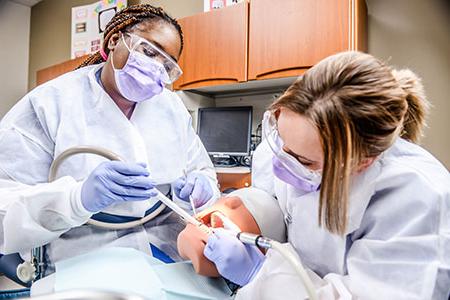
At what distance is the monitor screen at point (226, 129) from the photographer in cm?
243

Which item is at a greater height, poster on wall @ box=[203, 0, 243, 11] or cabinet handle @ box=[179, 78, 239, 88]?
poster on wall @ box=[203, 0, 243, 11]

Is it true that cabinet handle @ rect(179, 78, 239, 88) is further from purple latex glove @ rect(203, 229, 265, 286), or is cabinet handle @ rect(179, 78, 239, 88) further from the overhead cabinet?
purple latex glove @ rect(203, 229, 265, 286)

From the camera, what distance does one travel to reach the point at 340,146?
0.69 metres

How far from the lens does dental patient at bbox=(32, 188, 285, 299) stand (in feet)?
2.62

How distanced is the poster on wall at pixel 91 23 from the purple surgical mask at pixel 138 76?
2.23 m

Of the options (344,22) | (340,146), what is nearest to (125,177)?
(340,146)

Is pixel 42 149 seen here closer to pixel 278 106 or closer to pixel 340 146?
pixel 278 106

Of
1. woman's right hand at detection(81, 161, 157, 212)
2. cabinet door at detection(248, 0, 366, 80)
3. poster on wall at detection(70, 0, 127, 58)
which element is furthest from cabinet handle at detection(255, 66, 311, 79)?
poster on wall at detection(70, 0, 127, 58)

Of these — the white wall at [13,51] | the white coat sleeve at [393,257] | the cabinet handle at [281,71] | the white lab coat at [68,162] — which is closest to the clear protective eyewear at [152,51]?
the white lab coat at [68,162]

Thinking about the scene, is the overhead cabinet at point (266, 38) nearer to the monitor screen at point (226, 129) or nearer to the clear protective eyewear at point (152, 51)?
the monitor screen at point (226, 129)

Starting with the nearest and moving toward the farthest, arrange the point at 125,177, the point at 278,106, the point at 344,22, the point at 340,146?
the point at 340,146, the point at 278,106, the point at 125,177, the point at 344,22

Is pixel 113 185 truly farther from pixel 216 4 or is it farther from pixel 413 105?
pixel 216 4

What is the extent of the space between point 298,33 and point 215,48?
2.00ft

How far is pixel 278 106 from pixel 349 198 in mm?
256
